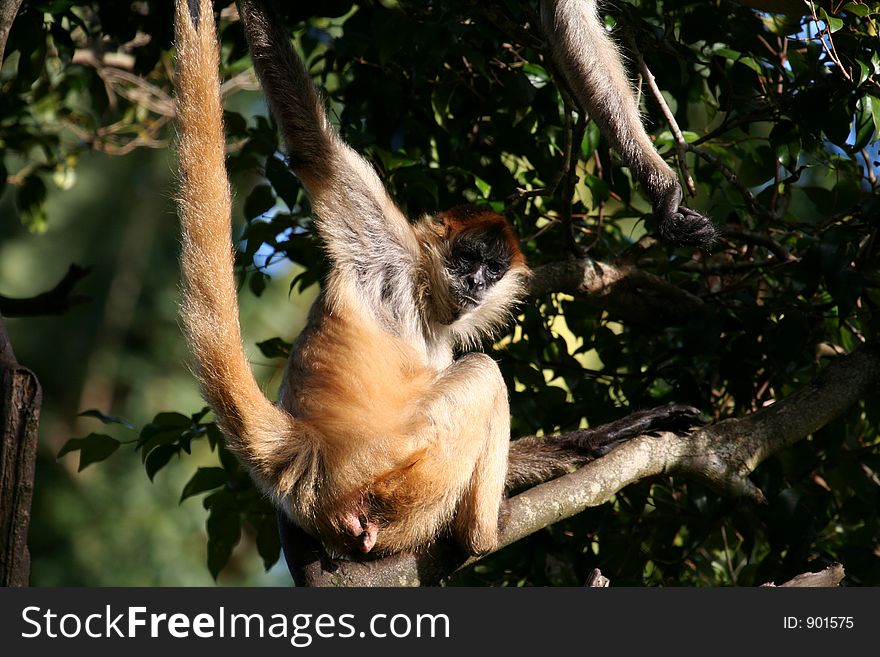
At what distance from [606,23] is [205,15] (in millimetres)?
2870

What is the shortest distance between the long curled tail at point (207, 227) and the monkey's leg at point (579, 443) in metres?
1.67

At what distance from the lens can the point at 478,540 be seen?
4273 millimetres

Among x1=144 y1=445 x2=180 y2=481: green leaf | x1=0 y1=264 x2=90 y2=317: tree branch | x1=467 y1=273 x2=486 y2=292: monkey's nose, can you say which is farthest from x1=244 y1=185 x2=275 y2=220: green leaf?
x1=144 y1=445 x2=180 y2=481: green leaf

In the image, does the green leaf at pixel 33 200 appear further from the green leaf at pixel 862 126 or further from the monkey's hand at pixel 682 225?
the green leaf at pixel 862 126

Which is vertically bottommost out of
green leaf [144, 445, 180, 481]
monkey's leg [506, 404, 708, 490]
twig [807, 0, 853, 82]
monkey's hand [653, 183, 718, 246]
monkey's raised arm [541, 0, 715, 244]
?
green leaf [144, 445, 180, 481]

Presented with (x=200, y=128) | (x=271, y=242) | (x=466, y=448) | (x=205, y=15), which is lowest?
(x=466, y=448)

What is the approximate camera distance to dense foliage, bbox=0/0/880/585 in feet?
15.3

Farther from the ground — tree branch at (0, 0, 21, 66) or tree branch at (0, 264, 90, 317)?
tree branch at (0, 0, 21, 66)

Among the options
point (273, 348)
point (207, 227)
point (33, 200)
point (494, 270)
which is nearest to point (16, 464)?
point (207, 227)

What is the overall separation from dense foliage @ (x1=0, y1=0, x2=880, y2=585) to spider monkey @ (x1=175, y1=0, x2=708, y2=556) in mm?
263

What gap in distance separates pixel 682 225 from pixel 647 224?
0.84 m

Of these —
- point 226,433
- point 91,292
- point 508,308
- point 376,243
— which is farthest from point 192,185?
point 91,292

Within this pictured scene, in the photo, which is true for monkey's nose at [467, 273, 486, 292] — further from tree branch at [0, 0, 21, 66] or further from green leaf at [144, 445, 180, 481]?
tree branch at [0, 0, 21, 66]

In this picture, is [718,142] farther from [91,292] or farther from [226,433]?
[91,292]
